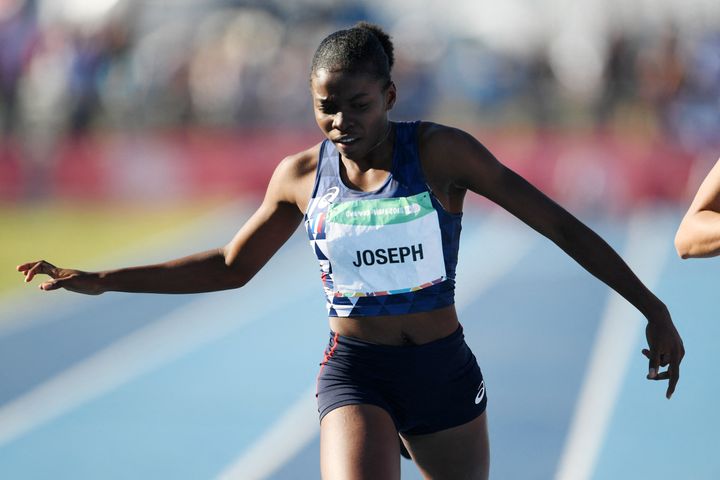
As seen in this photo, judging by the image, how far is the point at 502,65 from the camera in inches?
789

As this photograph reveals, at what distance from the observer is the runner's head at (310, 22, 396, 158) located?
12.9 feet

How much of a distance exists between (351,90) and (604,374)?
5025mm

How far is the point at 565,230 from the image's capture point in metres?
4.00

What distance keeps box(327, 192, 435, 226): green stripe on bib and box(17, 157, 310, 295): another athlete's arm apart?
33 cm

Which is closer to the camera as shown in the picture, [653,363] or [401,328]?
[653,363]

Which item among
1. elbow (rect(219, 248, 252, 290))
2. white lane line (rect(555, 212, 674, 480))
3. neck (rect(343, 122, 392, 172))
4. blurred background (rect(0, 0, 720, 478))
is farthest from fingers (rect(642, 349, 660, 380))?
blurred background (rect(0, 0, 720, 478))

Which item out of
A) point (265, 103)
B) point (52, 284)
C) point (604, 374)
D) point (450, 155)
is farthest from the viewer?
point (265, 103)

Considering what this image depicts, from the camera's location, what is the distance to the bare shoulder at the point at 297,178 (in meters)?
4.27

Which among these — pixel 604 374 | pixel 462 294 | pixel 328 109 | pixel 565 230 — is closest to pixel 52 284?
pixel 328 109

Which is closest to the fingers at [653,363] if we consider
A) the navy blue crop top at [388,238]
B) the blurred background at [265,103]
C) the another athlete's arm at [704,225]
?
the another athlete's arm at [704,225]

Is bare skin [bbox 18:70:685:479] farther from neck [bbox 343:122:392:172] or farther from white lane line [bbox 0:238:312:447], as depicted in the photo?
white lane line [bbox 0:238:312:447]

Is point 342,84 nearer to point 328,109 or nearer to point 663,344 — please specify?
point 328,109

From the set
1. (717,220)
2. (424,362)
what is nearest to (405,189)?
(424,362)

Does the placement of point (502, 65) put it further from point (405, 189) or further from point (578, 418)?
point (405, 189)
